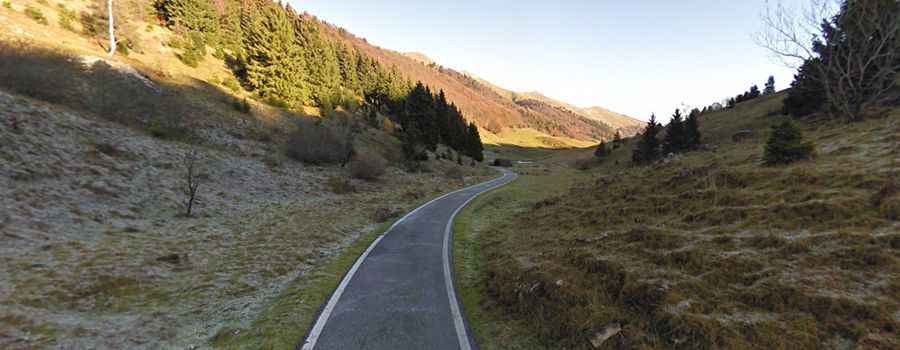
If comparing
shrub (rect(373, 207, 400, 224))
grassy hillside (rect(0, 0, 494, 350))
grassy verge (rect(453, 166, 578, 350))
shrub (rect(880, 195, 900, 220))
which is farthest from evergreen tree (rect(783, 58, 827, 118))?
shrub (rect(373, 207, 400, 224))

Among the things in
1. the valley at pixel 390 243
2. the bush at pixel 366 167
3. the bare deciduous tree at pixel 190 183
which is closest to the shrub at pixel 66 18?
the valley at pixel 390 243

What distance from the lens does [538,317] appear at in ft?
21.6

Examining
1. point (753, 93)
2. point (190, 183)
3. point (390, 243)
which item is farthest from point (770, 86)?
point (190, 183)

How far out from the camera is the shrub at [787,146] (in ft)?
43.8

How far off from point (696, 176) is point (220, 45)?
203 feet

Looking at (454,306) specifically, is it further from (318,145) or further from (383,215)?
(318,145)

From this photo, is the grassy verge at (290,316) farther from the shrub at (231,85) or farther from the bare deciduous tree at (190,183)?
the shrub at (231,85)

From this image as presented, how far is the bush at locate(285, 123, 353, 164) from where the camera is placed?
30.8 metres

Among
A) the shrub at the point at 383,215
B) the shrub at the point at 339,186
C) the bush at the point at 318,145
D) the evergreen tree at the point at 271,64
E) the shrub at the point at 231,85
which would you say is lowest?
the shrub at the point at 383,215

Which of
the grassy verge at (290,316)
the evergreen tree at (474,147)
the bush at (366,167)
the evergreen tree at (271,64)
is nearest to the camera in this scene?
the grassy verge at (290,316)

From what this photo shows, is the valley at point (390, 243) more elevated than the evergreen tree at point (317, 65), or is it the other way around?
the evergreen tree at point (317, 65)

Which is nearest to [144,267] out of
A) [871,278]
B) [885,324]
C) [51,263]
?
[51,263]

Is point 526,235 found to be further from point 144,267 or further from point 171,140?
point 171,140

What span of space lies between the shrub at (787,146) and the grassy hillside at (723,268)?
68 cm
